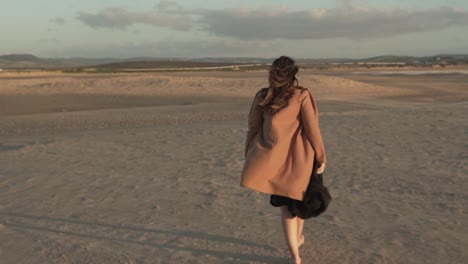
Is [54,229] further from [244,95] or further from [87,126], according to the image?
[244,95]

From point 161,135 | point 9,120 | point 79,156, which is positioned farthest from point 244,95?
point 79,156

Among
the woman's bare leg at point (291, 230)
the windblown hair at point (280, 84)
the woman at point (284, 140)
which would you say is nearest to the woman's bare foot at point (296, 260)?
the woman's bare leg at point (291, 230)

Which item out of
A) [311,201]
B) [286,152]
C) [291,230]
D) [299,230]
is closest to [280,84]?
[286,152]

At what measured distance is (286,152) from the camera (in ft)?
13.9

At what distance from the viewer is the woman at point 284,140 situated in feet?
A: 13.5

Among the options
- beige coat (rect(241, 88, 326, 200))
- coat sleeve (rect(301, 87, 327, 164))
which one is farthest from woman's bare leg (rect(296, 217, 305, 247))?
coat sleeve (rect(301, 87, 327, 164))

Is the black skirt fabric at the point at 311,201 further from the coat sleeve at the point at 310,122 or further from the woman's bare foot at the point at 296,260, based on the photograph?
the woman's bare foot at the point at 296,260

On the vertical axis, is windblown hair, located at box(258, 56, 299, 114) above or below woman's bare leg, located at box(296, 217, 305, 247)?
above

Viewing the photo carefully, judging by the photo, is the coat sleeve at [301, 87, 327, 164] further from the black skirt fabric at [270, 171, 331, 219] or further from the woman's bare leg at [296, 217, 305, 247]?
the woman's bare leg at [296, 217, 305, 247]

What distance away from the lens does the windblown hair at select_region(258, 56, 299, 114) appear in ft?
13.3

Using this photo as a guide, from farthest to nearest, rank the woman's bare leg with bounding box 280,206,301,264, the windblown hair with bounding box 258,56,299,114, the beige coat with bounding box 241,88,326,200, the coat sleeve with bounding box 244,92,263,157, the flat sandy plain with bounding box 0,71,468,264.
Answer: the flat sandy plain with bounding box 0,71,468,264
the woman's bare leg with bounding box 280,206,301,264
the coat sleeve with bounding box 244,92,263,157
the beige coat with bounding box 241,88,326,200
the windblown hair with bounding box 258,56,299,114

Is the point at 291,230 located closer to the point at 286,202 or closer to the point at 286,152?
the point at 286,202

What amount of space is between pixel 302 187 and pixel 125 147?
6861 mm

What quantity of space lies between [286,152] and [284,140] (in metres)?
0.10
